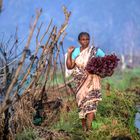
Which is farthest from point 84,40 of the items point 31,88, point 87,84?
point 31,88

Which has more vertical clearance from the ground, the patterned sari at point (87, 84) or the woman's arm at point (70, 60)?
the woman's arm at point (70, 60)

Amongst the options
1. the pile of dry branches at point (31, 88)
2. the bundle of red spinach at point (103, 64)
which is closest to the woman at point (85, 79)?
the bundle of red spinach at point (103, 64)

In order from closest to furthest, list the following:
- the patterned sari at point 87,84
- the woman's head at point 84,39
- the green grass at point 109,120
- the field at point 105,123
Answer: the field at point 105,123 < the green grass at point 109,120 < the woman's head at point 84,39 < the patterned sari at point 87,84

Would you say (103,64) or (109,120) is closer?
(103,64)

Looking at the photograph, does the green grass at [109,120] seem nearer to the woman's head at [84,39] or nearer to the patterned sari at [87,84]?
the patterned sari at [87,84]

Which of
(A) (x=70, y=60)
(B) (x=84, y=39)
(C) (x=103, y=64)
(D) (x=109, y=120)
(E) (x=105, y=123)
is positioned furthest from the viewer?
(D) (x=109, y=120)

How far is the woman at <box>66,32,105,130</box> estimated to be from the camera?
866 cm

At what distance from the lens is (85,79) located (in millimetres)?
8727

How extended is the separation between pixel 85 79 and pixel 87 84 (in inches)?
3.4

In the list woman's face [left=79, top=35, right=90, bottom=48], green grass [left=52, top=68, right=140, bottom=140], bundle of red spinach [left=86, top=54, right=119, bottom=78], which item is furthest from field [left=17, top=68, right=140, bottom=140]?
woman's face [left=79, top=35, right=90, bottom=48]

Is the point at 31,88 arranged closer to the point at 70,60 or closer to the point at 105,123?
the point at 70,60

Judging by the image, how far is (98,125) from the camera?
8883 millimetres

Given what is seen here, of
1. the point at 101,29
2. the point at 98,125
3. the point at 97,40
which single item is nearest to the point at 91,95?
the point at 98,125

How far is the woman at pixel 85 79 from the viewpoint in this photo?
8.66 m
